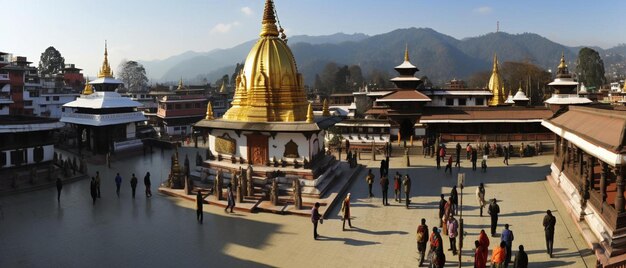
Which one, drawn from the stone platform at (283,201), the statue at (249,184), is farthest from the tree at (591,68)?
the statue at (249,184)

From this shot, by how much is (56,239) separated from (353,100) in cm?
5059

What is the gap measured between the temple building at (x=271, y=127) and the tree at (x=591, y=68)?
90.5m

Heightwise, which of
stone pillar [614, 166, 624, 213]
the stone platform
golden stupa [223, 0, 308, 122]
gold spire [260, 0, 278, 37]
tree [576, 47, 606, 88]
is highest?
tree [576, 47, 606, 88]

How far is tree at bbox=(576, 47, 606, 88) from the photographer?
9331 centimetres

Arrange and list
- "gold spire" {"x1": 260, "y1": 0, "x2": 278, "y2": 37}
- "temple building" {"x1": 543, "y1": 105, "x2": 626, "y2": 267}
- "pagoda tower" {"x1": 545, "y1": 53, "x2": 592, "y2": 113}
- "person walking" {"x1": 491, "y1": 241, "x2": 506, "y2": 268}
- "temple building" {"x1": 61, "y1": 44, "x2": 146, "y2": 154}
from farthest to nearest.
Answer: "temple building" {"x1": 61, "y1": 44, "x2": 146, "y2": 154} → "pagoda tower" {"x1": 545, "y1": 53, "x2": 592, "y2": 113} → "gold spire" {"x1": 260, "y1": 0, "x2": 278, "y2": 37} → "temple building" {"x1": 543, "y1": 105, "x2": 626, "y2": 267} → "person walking" {"x1": 491, "y1": 241, "x2": 506, "y2": 268}

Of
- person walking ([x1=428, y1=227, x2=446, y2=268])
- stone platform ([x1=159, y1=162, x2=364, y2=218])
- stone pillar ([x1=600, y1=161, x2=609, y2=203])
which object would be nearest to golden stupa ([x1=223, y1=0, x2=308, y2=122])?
stone platform ([x1=159, y1=162, x2=364, y2=218])

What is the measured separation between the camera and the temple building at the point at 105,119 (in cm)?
3519

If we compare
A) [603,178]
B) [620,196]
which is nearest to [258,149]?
[603,178]

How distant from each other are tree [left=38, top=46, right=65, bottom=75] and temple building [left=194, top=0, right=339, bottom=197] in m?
85.0

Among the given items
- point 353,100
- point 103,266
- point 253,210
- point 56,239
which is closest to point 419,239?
point 253,210

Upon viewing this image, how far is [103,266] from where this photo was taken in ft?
41.5

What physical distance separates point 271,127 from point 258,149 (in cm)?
157

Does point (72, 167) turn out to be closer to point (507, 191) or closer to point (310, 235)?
point (310, 235)

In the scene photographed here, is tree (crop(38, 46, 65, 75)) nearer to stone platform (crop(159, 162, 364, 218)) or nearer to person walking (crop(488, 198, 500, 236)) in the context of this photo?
stone platform (crop(159, 162, 364, 218))
